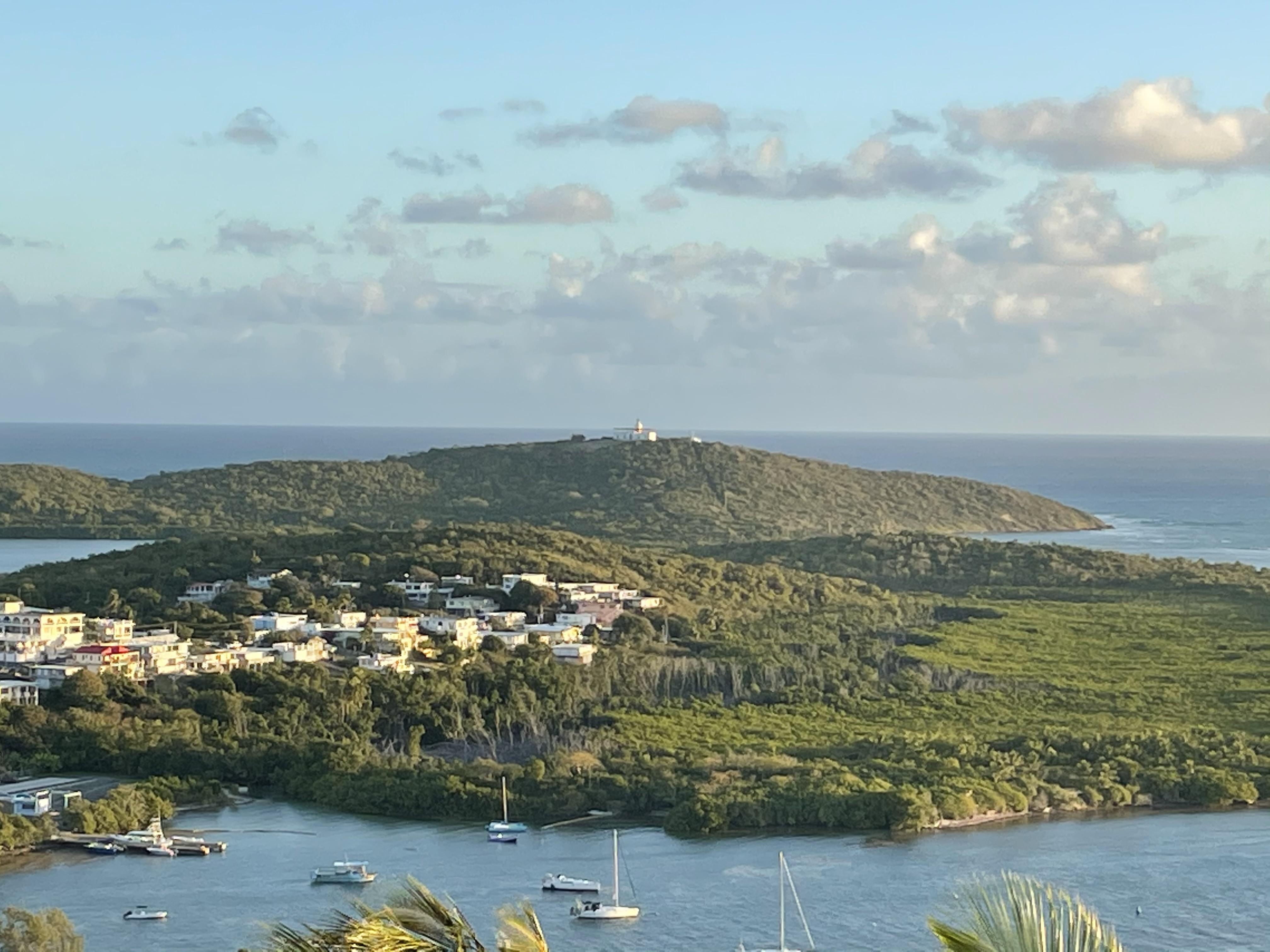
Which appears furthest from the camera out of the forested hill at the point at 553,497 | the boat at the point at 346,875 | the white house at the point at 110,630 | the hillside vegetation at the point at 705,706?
the forested hill at the point at 553,497

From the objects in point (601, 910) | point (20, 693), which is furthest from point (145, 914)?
point (20, 693)

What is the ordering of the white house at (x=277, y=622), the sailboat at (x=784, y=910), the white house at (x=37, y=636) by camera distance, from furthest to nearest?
the white house at (x=277, y=622) → the white house at (x=37, y=636) → the sailboat at (x=784, y=910)

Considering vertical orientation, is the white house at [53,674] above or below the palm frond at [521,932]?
below

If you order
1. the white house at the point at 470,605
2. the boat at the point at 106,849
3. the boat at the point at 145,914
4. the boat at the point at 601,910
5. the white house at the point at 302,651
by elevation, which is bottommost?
the boat at the point at 145,914

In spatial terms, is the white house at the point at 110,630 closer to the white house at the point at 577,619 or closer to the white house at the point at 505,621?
the white house at the point at 505,621

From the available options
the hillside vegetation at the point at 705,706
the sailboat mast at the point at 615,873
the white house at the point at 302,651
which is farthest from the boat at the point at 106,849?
the white house at the point at 302,651

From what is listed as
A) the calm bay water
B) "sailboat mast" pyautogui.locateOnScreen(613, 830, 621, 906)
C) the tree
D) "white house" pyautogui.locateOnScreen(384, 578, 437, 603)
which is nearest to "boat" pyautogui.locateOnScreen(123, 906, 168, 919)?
the calm bay water

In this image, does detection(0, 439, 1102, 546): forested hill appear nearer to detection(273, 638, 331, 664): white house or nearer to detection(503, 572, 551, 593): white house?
detection(503, 572, 551, 593): white house
